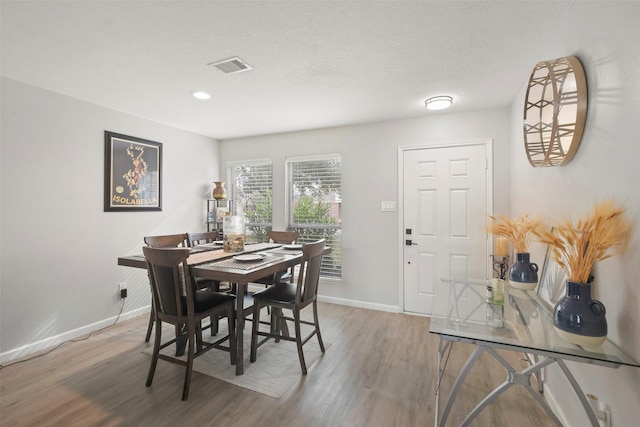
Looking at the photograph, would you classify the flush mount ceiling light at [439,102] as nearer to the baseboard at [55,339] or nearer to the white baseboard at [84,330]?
the white baseboard at [84,330]

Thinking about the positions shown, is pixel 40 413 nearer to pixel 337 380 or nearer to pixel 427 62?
pixel 337 380

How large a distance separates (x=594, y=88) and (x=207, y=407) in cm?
282

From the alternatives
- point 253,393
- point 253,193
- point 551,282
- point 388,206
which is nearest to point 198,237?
point 253,193

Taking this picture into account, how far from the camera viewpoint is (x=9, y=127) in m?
2.58

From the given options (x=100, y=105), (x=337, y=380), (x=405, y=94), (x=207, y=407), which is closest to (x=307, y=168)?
A: (x=405, y=94)

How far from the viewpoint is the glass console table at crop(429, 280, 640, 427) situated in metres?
1.14

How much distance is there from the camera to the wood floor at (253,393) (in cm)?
182

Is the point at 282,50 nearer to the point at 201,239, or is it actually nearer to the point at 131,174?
the point at 201,239

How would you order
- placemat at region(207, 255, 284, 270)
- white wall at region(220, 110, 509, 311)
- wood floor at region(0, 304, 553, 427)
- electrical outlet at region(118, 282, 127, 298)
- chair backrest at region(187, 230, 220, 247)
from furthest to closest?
white wall at region(220, 110, 509, 311), electrical outlet at region(118, 282, 127, 298), chair backrest at region(187, 230, 220, 247), placemat at region(207, 255, 284, 270), wood floor at region(0, 304, 553, 427)

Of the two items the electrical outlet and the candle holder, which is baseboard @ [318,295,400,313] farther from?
the electrical outlet

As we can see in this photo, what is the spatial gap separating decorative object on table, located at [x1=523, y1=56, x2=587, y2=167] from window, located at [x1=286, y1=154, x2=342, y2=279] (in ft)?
7.74

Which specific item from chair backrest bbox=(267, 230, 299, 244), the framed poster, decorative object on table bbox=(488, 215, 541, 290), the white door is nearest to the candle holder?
the white door

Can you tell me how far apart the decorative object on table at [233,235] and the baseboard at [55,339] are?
5.90 ft

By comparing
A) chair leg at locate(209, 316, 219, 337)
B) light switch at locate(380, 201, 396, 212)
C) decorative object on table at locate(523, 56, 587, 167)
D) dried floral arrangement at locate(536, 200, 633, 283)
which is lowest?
chair leg at locate(209, 316, 219, 337)
